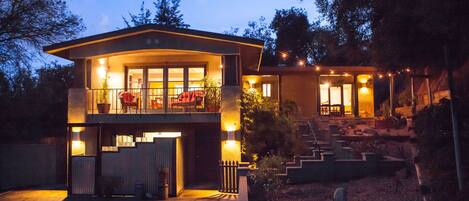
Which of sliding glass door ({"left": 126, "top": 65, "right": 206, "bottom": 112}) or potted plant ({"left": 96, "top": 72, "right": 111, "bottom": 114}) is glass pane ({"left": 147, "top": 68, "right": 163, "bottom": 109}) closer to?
sliding glass door ({"left": 126, "top": 65, "right": 206, "bottom": 112})

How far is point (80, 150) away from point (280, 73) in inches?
482

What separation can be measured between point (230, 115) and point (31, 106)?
9551mm

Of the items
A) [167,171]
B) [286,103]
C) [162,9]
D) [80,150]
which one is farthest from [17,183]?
[162,9]

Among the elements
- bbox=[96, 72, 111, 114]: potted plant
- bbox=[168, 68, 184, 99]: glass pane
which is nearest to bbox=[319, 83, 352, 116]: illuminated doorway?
bbox=[168, 68, 184, 99]: glass pane

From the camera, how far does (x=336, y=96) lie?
28234mm

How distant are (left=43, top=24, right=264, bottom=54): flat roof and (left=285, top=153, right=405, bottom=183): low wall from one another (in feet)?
16.5

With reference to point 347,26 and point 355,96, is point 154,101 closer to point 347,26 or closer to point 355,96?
point 347,26

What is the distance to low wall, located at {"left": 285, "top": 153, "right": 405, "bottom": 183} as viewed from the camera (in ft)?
49.1

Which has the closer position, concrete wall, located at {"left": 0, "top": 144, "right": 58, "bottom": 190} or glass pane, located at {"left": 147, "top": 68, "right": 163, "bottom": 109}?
concrete wall, located at {"left": 0, "top": 144, "right": 58, "bottom": 190}

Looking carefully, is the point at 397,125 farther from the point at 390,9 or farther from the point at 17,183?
the point at 17,183

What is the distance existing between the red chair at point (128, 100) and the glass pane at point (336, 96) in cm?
1321

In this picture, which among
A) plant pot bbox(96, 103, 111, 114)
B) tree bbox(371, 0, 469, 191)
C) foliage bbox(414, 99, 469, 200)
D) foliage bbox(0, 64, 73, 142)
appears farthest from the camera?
foliage bbox(0, 64, 73, 142)

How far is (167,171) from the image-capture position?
51.2 feet

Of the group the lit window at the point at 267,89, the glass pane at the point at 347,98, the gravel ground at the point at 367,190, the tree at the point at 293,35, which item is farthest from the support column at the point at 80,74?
the tree at the point at 293,35
